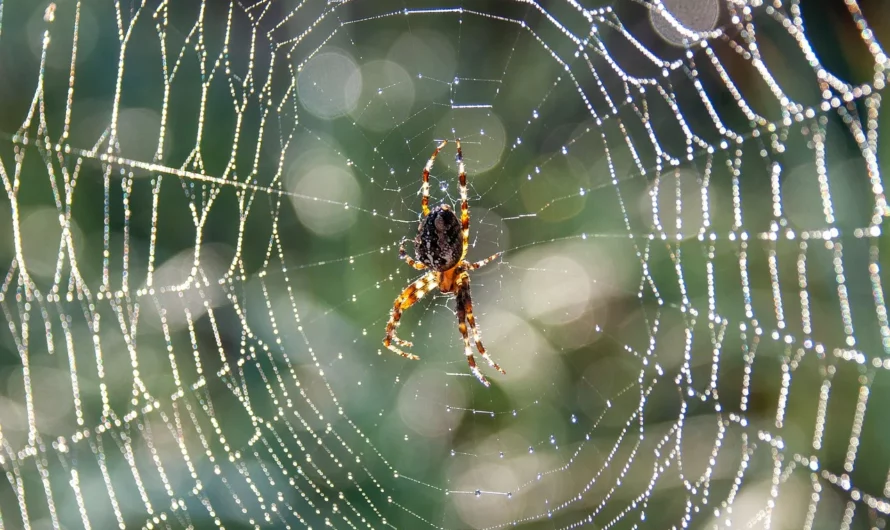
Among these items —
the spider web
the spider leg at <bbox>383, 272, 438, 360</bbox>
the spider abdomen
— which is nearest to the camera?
the spider abdomen

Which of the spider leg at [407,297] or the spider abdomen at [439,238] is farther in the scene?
the spider leg at [407,297]

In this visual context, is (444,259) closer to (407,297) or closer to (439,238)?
(439,238)

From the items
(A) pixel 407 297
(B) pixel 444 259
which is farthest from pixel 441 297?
(B) pixel 444 259

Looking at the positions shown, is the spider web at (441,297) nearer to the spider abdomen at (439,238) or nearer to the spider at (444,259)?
the spider at (444,259)

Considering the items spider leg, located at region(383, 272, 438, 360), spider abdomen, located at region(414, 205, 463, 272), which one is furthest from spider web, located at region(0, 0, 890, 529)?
spider abdomen, located at region(414, 205, 463, 272)

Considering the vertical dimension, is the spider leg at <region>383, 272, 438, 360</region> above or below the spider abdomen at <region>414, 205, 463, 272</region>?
below

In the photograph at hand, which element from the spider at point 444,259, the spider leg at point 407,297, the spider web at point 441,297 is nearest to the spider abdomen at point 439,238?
the spider at point 444,259

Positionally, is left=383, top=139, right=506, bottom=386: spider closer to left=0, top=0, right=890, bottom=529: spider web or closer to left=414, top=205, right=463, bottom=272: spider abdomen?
left=414, top=205, right=463, bottom=272: spider abdomen

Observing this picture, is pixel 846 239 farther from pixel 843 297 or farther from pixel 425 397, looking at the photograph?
pixel 425 397
